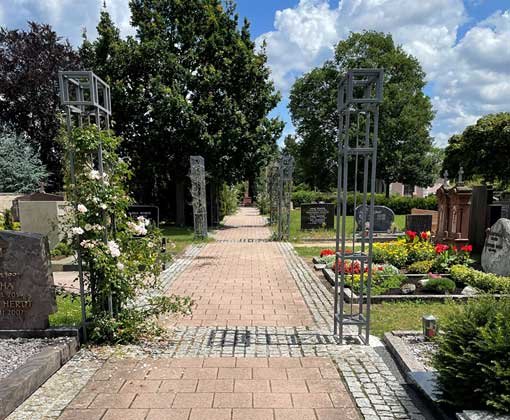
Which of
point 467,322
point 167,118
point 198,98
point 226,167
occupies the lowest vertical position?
point 467,322

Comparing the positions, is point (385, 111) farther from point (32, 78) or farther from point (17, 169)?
point (17, 169)

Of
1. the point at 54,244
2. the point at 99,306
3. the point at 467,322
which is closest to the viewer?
the point at 467,322

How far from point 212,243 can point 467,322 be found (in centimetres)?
1044

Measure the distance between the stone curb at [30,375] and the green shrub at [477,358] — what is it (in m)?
3.21

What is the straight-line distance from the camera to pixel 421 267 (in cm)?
738

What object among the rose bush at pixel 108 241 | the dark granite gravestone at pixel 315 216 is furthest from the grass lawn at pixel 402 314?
the dark granite gravestone at pixel 315 216

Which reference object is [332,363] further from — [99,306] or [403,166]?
[403,166]

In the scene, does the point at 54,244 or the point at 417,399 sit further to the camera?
the point at 54,244

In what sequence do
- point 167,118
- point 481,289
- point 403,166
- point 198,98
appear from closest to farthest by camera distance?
point 481,289
point 167,118
point 198,98
point 403,166

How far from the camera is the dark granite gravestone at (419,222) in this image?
12578 mm

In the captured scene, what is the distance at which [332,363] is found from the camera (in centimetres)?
370

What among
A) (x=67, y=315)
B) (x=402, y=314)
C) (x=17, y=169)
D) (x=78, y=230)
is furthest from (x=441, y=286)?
(x=17, y=169)

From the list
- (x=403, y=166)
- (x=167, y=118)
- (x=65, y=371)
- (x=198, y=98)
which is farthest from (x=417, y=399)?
(x=403, y=166)

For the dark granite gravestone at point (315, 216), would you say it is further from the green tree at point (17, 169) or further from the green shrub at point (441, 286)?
the green tree at point (17, 169)
